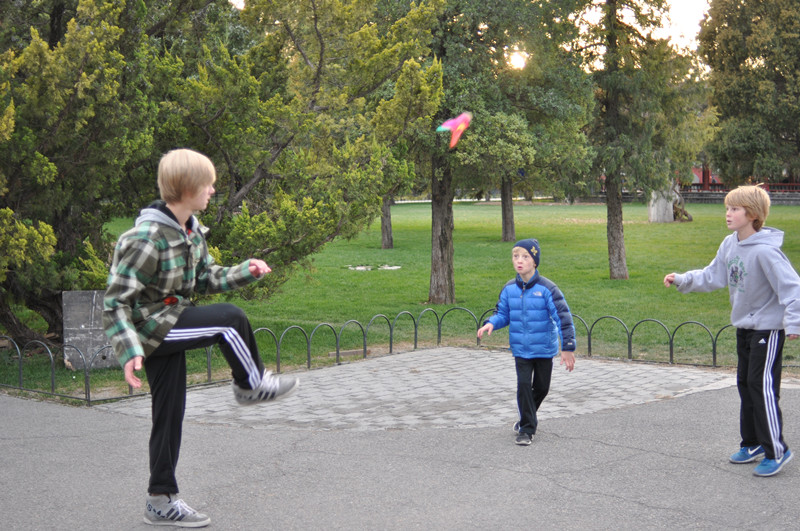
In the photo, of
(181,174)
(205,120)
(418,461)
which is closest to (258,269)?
(181,174)

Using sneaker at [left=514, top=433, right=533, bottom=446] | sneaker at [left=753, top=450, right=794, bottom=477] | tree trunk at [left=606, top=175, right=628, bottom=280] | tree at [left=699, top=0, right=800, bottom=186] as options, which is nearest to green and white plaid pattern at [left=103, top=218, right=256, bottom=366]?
sneaker at [left=514, top=433, right=533, bottom=446]

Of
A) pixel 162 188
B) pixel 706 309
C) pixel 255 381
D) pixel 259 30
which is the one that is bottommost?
pixel 706 309

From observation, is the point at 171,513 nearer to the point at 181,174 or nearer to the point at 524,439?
the point at 181,174

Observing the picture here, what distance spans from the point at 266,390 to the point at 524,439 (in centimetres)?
264

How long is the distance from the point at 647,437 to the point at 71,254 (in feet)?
23.2

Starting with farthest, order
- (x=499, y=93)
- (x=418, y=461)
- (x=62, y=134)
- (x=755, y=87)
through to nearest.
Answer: (x=755, y=87)
(x=499, y=93)
(x=62, y=134)
(x=418, y=461)

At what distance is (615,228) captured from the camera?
2073 cm

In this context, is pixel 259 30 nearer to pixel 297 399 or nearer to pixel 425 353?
pixel 425 353

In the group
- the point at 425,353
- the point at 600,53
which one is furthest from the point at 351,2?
the point at 600,53

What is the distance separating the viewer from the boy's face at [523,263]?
20.2ft

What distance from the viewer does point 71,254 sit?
33.8 ft

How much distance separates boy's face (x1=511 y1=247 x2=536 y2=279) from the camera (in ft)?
20.2

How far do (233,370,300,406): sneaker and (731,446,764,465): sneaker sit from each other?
122 inches

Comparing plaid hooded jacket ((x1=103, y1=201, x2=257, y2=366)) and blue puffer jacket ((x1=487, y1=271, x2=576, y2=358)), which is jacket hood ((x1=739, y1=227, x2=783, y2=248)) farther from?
plaid hooded jacket ((x1=103, y1=201, x2=257, y2=366))
